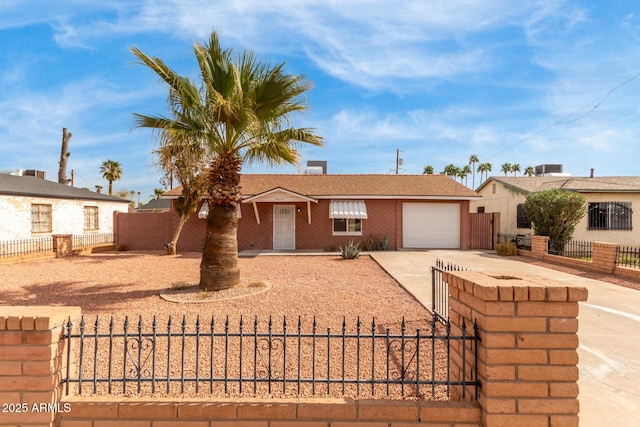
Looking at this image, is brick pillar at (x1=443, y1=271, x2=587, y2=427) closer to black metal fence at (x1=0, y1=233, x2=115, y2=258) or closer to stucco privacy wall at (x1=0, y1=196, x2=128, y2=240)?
black metal fence at (x1=0, y1=233, x2=115, y2=258)

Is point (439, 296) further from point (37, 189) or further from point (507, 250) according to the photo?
point (37, 189)

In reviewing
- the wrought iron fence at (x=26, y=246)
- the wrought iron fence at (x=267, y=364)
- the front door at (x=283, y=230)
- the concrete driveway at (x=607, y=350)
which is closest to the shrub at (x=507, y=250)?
the concrete driveway at (x=607, y=350)

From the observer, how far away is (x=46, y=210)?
18.8m

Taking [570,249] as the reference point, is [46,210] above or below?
above

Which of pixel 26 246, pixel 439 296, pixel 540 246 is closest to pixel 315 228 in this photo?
pixel 540 246

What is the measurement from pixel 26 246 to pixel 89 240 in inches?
154

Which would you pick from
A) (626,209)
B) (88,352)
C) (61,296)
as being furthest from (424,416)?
(626,209)

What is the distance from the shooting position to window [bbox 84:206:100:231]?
71.5ft

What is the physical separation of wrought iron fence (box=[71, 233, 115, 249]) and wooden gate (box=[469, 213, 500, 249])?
21899mm

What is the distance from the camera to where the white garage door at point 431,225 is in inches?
733

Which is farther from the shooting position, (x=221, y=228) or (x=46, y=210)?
(x=46, y=210)

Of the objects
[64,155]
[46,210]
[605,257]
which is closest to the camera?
[605,257]

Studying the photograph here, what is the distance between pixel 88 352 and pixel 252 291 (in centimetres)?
386

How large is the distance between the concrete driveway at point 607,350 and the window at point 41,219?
1993 centimetres
